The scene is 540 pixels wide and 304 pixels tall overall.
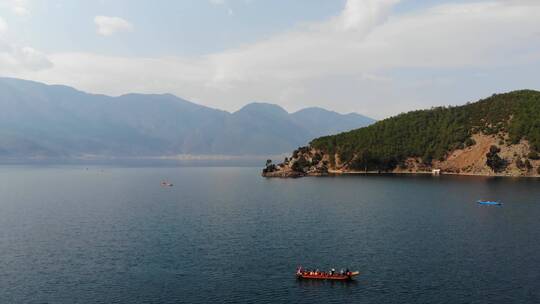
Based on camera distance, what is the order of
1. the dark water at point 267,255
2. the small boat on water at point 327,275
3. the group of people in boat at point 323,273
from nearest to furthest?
1. the dark water at point 267,255
2. the small boat on water at point 327,275
3. the group of people in boat at point 323,273

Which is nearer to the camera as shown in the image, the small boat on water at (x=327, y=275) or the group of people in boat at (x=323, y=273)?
the small boat on water at (x=327, y=275)

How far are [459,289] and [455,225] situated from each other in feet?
207

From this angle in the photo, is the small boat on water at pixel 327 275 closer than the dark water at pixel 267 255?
No

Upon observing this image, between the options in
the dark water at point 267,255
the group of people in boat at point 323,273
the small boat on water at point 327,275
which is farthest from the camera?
the group of people in boat at point 323,273

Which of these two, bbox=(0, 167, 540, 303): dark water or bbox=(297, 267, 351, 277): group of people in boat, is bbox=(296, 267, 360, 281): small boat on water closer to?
bbox=(297, 267, 351, 277): group of people in boat

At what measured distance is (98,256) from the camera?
11400 cm

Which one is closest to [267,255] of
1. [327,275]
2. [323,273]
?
[323,273]

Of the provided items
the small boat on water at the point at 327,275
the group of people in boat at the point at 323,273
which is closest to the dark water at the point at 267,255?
the small boat on water at the point at 327,275

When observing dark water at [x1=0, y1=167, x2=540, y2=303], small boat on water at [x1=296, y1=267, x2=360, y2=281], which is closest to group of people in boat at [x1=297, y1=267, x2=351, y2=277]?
small boat on water at [x1=296, y1=267, x2=360, y2=281]

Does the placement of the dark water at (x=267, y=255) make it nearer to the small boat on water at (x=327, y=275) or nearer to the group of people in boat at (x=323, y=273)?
the small boat on water at (x=327, y=275)

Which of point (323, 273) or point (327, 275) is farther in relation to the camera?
point (323, 273)

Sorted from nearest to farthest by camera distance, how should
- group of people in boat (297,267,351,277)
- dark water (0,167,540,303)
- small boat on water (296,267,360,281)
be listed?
dark water (0,167,540,303) < small boat on water (296,267,360,281) < group of people in boat (297,267,351,277)

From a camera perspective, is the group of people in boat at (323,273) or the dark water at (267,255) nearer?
the dark water at (267,255)

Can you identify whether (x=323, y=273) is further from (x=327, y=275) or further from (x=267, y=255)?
(x=267, y=255)
